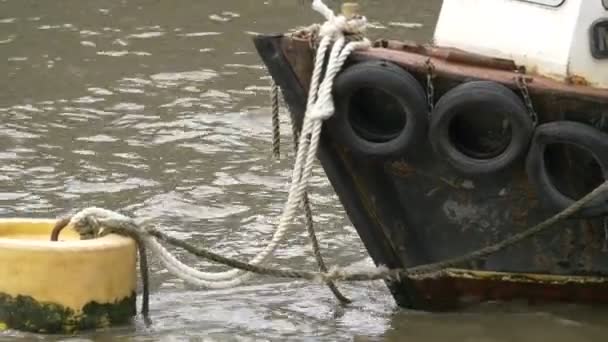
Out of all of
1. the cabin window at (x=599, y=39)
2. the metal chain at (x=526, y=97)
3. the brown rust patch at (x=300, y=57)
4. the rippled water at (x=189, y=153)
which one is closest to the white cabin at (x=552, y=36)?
the cabin window at (x=599, y=39)

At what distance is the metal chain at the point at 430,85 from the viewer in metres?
6.08

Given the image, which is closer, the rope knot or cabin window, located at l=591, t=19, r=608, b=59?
the rope knot

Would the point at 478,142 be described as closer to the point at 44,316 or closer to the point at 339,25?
the point at 339,25

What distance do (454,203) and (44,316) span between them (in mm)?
2036

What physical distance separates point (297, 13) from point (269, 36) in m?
9.61

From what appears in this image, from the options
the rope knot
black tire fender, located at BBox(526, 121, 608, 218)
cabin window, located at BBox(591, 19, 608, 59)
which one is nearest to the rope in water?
black tire fender, located at BBox(526, 121, 608, 218)

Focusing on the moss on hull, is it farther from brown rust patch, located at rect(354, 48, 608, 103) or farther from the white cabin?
the white cabin

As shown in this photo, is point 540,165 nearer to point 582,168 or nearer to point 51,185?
point 582,168

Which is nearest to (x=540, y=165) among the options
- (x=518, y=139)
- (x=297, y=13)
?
(x=518, y=139)

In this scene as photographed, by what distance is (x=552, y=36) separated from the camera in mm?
6379

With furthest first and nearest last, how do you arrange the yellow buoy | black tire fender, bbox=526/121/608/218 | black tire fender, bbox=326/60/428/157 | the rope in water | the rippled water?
1. the rippled water
2. the rope in water
3. the yellow buoy
4. black tire fender, bbox=326/60/428/157
5. black tire fender, bbox=526/121/608/218

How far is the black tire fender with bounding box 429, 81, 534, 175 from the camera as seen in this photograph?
19.6ft

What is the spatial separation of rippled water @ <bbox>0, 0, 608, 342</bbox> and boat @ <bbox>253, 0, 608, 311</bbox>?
32 cm

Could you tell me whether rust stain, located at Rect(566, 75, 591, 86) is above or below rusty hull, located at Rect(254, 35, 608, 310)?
above
